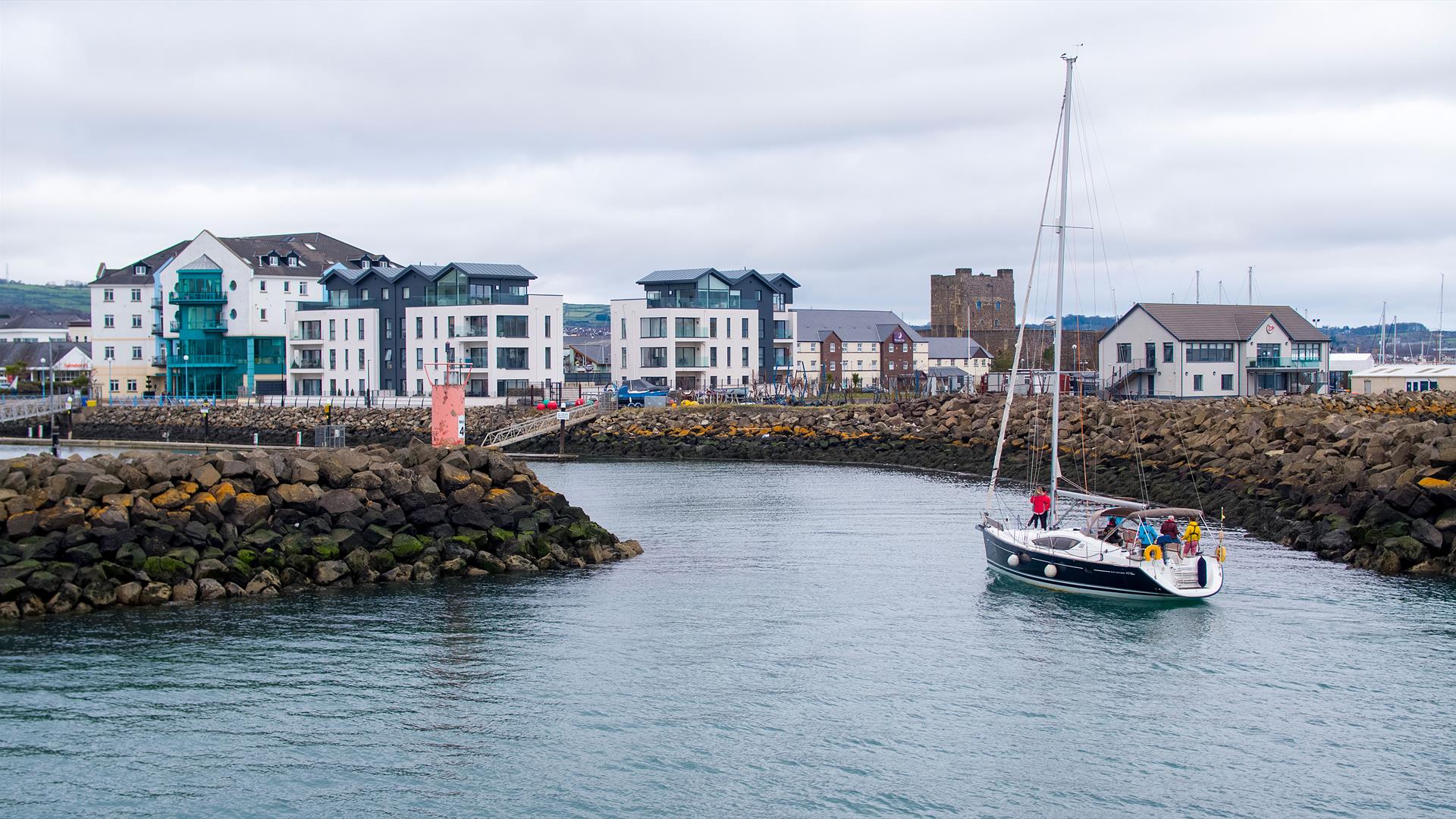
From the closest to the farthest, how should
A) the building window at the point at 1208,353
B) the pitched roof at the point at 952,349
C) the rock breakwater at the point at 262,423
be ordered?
the rock breakwater at the point at 262,423 < the building window at the point at 1208,353 < the pitched roof at the point at 952,349

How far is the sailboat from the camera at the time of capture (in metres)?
29.9

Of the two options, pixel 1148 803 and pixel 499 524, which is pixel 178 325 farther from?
pixel 1148 803

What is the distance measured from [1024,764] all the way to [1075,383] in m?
77.9

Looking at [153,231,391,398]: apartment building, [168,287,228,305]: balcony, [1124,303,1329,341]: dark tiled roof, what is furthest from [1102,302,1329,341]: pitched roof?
[168,287,228,305]: balcony

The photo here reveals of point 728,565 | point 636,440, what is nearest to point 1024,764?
point 728,565

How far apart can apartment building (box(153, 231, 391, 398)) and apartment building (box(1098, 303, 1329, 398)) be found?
208 feet

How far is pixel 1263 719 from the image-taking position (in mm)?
21594

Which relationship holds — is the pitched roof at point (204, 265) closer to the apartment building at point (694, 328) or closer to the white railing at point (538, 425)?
the apartment building at point (694, 328)

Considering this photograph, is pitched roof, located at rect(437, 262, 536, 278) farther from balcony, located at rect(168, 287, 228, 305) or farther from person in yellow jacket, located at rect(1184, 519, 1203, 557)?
person in yellow jacket, located at rect(1184, 519, 1203, 557)

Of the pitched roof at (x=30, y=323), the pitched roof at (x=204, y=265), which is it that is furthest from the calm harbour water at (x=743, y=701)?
the pitched roof at (x=30, y=323)

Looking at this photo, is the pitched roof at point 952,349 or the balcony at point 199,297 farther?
the pitched roof at point 952,349

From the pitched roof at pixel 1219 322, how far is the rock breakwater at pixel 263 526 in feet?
193

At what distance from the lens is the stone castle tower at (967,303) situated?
17875 cm

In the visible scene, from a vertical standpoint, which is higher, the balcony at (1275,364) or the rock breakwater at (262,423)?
the balcony at (1275,364)
